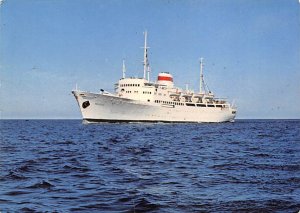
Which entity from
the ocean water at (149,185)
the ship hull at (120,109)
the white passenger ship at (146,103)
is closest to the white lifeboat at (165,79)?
the white passenger ship at (146,103)

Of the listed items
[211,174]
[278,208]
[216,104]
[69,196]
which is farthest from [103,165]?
[216,104]

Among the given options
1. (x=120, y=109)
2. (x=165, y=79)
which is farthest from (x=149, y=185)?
(x=165, y=79)

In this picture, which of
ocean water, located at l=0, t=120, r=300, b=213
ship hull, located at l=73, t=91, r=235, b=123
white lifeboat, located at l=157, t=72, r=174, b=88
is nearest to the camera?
ocean water, located at l=0, t=120, r=300, b=213

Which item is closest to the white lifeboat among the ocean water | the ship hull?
the ship hull

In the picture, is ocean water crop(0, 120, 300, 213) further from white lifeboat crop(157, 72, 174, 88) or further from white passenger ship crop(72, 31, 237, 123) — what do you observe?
white lifeboat crop(157, 72, 174, 88)

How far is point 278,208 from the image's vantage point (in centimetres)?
705

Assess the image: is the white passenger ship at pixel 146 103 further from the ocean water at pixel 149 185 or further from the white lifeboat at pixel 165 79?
the ocean water at pixel 149 185

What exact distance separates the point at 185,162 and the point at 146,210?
7504 mm

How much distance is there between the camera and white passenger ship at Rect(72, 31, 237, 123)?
2263 inches

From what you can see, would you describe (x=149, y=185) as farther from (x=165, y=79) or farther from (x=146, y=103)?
(x=165, y=79)

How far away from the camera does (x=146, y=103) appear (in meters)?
59.9

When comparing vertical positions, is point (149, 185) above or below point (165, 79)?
below

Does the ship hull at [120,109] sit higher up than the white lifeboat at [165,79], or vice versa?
the white lifeboat at [165,79]

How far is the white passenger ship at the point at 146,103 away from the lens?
189ft
